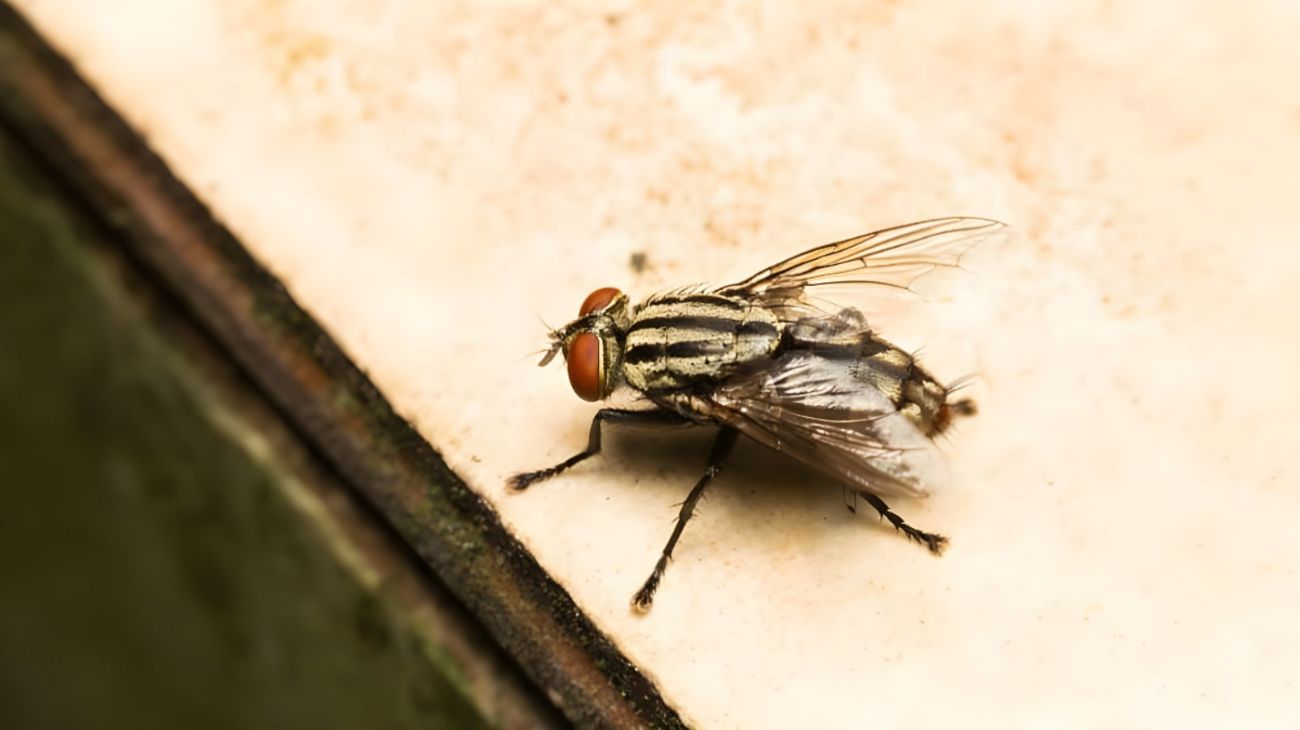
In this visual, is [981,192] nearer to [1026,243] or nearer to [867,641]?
[1026,243]

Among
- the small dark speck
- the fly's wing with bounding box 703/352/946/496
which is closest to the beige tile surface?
the small dark speck

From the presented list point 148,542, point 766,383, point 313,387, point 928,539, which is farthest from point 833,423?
point 148,542

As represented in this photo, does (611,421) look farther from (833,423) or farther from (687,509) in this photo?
(833,423)

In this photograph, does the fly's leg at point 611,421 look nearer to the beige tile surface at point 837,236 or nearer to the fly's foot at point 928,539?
the beige tile surface at point 837,236

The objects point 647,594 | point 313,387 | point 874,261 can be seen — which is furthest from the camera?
point 874,261

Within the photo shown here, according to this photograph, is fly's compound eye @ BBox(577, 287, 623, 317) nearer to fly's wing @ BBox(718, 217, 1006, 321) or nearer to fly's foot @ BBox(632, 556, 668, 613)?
fly's wing @ BBox(718, 217, 1006, 321)

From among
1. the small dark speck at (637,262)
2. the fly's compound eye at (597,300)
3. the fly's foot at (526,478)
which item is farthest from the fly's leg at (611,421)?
the small dark speck at (637,262)
